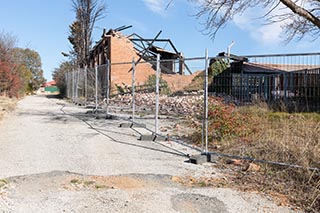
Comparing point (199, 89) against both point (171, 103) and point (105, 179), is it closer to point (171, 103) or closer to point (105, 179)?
point (171, 103)

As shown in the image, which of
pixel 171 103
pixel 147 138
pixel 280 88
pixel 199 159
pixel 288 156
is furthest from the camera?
pixel 171 103

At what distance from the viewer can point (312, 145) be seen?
5.37 m

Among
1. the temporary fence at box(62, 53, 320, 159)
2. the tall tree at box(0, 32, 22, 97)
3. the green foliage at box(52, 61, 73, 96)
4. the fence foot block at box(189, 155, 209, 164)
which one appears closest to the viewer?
the fence foot block at box(189, 155, 209, 164)

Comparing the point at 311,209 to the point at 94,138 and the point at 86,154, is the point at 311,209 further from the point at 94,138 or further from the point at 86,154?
the point at 94,138

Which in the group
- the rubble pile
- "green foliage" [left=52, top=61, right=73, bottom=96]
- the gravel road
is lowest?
the gravel road

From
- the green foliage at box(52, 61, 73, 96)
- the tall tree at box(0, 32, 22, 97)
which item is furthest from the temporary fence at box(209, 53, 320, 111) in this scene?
the green foliage at box(52, 61, 73, 96)

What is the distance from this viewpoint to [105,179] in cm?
482

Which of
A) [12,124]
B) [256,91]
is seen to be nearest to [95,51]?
[12,124]

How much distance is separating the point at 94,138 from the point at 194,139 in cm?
268

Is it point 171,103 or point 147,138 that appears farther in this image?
point 171,103

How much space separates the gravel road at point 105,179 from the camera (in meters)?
3.81

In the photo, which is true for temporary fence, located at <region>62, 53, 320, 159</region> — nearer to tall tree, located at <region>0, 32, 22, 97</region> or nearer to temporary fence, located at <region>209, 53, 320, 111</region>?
temporary fence, located at <region>209, 53, 320, 111</region>

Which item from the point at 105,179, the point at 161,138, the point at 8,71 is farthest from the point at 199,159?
the point at 8,71

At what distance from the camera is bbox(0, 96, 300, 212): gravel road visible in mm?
3811
